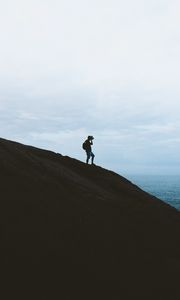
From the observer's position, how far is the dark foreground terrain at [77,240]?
1031 cm

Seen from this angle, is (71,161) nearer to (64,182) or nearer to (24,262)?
(64,182)

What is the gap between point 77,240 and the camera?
12695 mm

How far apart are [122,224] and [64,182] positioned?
186 inches

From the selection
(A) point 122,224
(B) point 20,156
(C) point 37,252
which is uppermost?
(B) point 20,156

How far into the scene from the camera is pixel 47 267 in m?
10.7

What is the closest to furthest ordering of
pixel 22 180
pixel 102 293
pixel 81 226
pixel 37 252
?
1. pixel 102 293
2. pixel 37 252
3. pixel 81 226
4. pixel 22 180

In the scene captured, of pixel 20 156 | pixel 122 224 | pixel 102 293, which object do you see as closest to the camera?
pixel 102 293

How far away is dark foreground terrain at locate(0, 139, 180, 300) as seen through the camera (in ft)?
33.8

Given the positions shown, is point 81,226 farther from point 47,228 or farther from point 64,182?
point 64,182

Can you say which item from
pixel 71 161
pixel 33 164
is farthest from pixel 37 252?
pixel 71 161

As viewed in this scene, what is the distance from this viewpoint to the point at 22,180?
17.4 meters

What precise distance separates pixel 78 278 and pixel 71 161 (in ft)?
50.8

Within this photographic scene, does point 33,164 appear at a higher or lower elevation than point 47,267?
higher

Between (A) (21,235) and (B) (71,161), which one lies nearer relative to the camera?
(A) (21,235)
